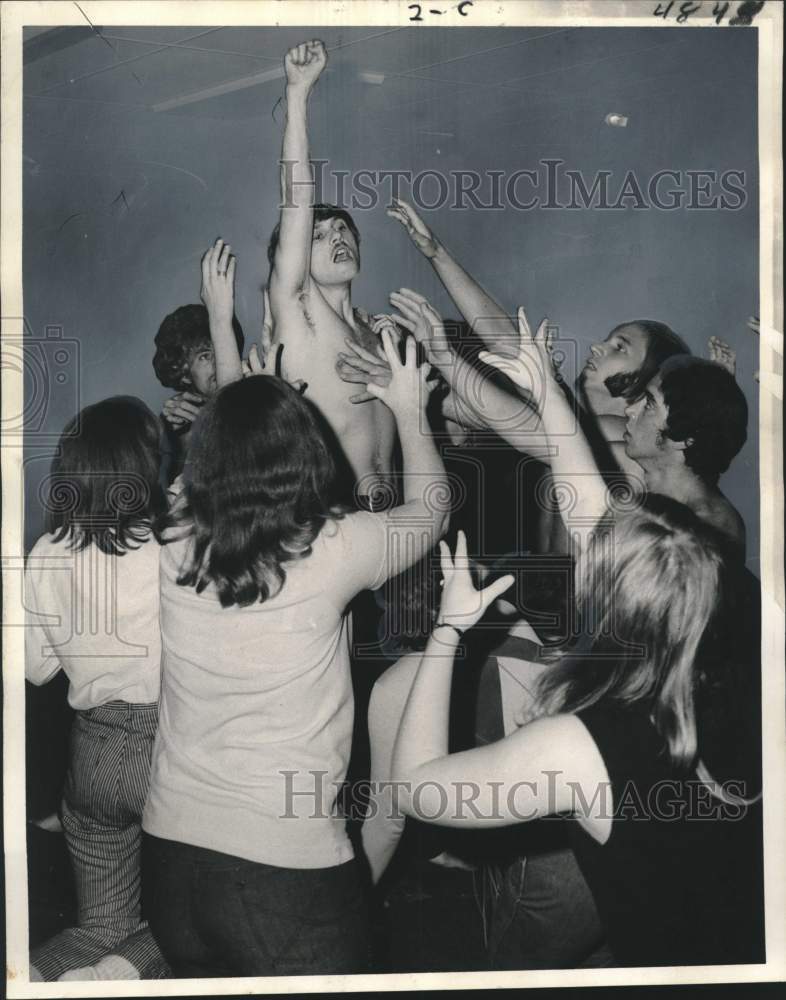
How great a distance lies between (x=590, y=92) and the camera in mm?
2166

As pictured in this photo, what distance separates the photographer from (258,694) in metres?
2.00

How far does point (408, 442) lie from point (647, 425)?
0.52 meters

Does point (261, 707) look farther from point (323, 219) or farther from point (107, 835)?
point (323, 219)

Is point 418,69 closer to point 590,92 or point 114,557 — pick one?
point 590,92

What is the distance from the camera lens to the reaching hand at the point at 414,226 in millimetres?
2127

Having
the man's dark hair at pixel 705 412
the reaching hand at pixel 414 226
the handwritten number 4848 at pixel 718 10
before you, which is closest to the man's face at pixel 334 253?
the reaching hand at pixel 414 226

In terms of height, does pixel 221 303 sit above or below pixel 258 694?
above

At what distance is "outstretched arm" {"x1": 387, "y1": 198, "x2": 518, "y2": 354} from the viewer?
2131mm

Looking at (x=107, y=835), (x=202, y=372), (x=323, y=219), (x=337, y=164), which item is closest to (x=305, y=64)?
(x=337, y=164)

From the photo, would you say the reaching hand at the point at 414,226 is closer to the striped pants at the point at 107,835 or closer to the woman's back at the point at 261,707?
the woman's back at the point at 261,707

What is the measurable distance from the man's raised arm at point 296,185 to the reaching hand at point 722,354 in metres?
0.91

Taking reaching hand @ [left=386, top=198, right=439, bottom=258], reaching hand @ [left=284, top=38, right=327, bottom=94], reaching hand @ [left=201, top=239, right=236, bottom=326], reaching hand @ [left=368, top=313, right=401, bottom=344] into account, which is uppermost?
reaching hand @ [left=284, top=38, right=327, bottom=94]

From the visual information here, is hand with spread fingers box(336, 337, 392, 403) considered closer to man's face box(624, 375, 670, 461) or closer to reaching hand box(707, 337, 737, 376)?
man's face box(624, 375, 670, 461)

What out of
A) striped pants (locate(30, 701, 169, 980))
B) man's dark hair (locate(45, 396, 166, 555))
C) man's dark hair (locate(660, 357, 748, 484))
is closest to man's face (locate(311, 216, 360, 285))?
man's dark hair (locate(45, 396, 166, 555))
